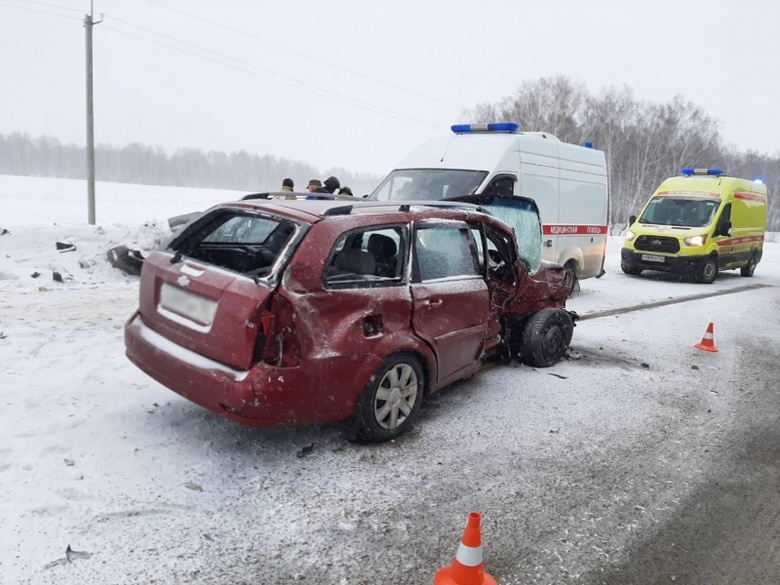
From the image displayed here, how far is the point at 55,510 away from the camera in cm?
301

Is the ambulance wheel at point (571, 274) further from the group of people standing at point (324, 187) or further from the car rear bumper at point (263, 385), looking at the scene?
the car rear bumper at point (263, 385)

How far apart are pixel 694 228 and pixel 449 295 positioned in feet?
40.5

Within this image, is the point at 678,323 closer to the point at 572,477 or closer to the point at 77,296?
the point at 572,477

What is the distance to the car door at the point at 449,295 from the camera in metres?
4.25

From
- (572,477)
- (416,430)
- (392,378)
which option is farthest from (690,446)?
(392,378)

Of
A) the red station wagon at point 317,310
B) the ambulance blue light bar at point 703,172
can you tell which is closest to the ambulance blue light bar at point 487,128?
the red station wagon at point 317,310

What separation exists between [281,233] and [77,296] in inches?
236

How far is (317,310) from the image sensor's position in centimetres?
350

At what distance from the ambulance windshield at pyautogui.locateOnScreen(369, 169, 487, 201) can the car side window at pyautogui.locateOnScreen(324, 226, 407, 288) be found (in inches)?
171

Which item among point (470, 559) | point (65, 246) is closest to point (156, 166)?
point (65, 246)

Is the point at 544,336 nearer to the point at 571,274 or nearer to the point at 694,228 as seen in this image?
the point at 571,274

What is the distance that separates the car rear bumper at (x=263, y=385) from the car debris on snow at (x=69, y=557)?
989mm

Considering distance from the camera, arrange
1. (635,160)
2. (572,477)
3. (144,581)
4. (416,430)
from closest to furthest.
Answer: (144,581) < (572,477) < (416,430) < (635,160)

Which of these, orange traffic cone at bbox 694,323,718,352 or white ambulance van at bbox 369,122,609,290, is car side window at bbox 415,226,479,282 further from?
orange traffic cone at bbox 694,323,718,352
